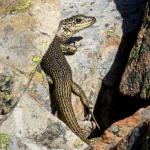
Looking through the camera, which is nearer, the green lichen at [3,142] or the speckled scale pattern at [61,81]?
the green lichen at [3,142]

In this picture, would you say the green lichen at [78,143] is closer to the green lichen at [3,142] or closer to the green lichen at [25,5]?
the green lichen at [3,142]

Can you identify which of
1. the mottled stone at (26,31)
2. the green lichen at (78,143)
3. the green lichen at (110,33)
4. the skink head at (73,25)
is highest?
the mottled stone at (26,31)

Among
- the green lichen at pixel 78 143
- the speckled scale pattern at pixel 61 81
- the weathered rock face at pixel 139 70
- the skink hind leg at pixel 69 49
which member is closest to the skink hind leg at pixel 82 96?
the speckled scale pattern at pixel 61 81

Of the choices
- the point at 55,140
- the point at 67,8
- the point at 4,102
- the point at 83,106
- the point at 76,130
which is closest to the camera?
the point at 4,102

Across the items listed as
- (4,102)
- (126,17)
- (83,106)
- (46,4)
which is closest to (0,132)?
(4,102)

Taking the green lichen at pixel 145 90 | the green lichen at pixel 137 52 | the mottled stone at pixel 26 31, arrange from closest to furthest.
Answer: the mottled stone at pixel 26 31 → the green lichen at pixel 145 90 → the green lichen at pixel 137 52

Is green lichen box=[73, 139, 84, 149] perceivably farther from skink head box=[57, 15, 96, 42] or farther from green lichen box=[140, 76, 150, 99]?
skink head box=[57, 15, 96, 42]

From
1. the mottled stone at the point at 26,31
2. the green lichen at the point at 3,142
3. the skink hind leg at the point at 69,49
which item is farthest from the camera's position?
the skink hind leg at the point at 69,49

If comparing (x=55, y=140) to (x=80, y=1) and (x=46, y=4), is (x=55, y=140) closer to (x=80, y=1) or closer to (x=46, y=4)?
(x=46, y=4)
